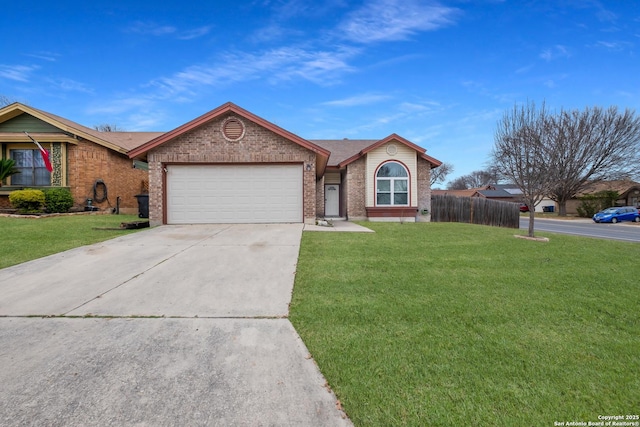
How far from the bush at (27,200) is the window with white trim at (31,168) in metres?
2.05

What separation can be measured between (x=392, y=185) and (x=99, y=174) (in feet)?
50.7

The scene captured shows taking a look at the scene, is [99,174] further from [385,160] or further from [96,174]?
[385,160]

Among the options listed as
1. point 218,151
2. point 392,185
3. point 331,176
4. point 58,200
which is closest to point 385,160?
point 392,185

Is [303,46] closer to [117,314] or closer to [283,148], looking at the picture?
[283,148]

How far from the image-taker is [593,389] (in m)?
2.16

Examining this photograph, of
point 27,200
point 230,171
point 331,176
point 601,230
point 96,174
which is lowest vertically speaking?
point 601,230

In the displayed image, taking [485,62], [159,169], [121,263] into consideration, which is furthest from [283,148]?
[485,62]

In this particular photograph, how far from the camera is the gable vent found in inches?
445

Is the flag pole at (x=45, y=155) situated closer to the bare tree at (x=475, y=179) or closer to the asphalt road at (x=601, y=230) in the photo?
the asphalt road at (x=601, y=230)

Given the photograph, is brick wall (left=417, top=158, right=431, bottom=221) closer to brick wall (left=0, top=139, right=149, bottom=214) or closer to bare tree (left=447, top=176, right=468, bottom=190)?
brick wall (left=0, top=139, right=149, bottom=214)

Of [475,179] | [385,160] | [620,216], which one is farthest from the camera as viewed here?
[475,179]

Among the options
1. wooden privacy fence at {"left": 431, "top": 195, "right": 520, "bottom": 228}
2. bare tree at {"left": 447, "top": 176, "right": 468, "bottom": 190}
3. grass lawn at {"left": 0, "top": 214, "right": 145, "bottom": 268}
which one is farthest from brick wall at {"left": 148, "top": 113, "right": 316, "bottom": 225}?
bare tree at {"left": 447, "top": 176, "right": 468, "bottom": 190}

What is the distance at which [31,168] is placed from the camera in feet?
47.8

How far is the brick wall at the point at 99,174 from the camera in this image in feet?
47.9
